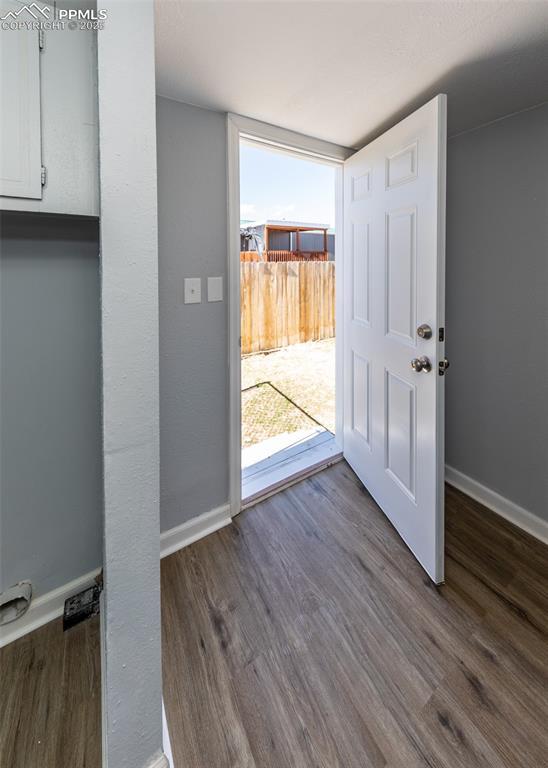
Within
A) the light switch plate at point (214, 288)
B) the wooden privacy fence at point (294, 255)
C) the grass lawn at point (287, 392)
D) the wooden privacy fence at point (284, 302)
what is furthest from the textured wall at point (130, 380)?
the wooden privacy fence at point (294, 255)

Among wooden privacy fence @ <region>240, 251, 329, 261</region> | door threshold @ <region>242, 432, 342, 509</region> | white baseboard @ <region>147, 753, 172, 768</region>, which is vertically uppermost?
wooden privacy fence @ <region>240, 251, 329, 261</region>

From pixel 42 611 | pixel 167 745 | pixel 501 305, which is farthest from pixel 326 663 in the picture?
pixel 501 305

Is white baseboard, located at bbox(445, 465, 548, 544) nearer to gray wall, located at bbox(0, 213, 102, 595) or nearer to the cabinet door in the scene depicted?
gray wall, located at bbox(0, 213, 102, 595)

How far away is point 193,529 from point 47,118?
168cm

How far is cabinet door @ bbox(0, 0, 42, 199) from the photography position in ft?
3.26

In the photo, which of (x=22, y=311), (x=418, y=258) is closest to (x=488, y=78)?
(x=418, y=258)

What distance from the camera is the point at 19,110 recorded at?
101 centimetres

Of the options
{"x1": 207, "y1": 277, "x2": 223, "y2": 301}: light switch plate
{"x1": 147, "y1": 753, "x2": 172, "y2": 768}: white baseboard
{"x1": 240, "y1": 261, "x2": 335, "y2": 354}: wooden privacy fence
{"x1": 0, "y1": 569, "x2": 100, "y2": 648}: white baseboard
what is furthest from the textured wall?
{"x1": 240, "y1": 261, "x2": 335, "y2": 354}: wooden privacy fence

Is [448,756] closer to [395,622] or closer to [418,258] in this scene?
[395,622]

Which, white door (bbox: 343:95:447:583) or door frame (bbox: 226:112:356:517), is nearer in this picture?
white door (bbox: 343:95:447:583)

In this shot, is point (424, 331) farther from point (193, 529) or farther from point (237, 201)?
point (193, 529)

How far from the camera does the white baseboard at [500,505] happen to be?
190 cm

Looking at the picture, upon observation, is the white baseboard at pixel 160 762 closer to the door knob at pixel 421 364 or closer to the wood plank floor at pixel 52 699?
the wood plank floor at pixel 52 699

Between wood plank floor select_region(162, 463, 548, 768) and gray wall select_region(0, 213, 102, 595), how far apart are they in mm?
500
